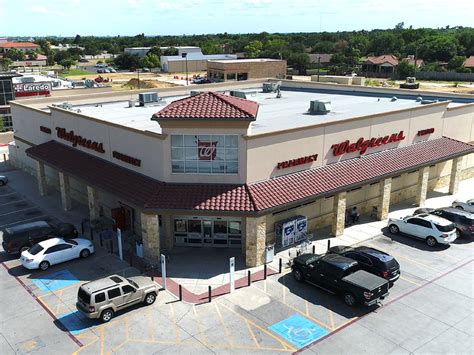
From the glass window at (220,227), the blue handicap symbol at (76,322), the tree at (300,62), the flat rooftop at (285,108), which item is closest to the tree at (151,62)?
the tree at (300,62)

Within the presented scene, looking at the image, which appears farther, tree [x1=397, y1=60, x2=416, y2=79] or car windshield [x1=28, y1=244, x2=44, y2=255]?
tree [x1=397, y1=60, x2=416, y2=79]

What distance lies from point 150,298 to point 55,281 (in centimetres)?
601

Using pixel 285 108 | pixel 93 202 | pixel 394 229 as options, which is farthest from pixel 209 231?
pixel 285 108

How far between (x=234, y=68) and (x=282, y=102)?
60.6 m

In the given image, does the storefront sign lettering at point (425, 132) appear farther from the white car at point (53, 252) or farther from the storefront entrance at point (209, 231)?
the white car at point (53, 252)

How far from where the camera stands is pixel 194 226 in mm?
28141

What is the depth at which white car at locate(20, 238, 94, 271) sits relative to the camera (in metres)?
25.5

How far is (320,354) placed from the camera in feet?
61.2

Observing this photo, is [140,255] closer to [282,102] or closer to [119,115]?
[119,115]

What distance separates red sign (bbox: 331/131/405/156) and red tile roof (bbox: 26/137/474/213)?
0.67 m

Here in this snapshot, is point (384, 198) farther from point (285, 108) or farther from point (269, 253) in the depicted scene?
point (285, 108)

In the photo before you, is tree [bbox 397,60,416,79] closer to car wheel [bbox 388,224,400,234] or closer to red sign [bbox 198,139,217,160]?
car wheel [bbox 388,224,400,234]

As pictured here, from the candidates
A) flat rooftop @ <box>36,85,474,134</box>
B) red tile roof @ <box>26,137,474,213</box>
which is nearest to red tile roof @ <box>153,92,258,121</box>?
red tile roof @ <box>26,137,474,213</box>

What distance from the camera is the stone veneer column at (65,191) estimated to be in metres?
34.3
